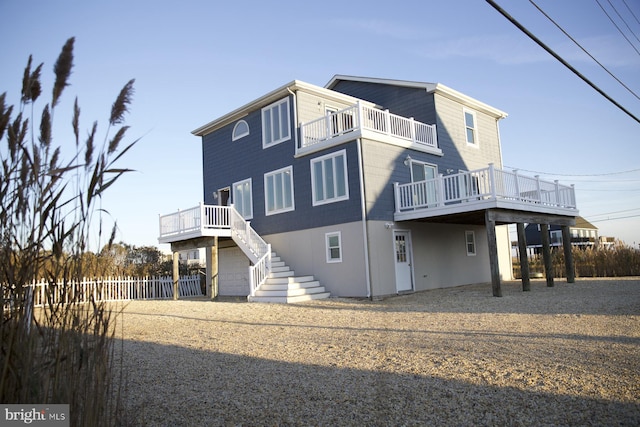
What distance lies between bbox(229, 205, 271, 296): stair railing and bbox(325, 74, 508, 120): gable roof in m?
7.99

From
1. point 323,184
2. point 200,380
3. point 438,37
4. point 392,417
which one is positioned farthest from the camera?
point 323,184

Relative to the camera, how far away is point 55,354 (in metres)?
2.48

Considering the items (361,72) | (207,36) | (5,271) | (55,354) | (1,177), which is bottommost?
(55,354)

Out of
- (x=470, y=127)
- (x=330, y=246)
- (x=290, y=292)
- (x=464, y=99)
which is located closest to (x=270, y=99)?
(x=330, y=246)

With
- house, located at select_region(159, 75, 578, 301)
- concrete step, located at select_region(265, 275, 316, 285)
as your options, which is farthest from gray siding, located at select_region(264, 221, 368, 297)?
concrete step, located at select_region(265, 275, 316, 285)

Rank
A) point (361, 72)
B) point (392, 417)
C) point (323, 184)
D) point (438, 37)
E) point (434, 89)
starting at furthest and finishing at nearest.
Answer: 1. point (361, 72)
2. point (434, 89)
3. point (323, 184)
4. point (438, 37)
5. point (392, 417)

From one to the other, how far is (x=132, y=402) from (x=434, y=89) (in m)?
15.4

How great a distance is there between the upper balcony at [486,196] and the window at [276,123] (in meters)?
4.86

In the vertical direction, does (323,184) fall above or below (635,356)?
above

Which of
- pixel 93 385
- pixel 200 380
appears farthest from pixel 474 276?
pixel 93 385

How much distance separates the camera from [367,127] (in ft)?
48.0

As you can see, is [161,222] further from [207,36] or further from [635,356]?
[635,356]

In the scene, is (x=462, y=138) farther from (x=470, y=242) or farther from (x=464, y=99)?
(x=470, y=242)

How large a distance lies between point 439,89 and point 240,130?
828 centimetres
